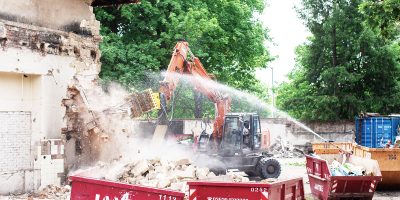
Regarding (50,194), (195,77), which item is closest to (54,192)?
(50,194)

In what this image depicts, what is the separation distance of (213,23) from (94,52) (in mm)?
11167

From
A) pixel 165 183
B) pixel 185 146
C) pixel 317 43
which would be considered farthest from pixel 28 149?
pixel 317 43

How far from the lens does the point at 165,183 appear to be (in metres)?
11.3

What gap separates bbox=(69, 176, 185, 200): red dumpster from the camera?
8344mm

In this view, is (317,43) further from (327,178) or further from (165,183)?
(165,183)

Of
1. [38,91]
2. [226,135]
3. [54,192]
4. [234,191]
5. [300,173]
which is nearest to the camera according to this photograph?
[234,191]

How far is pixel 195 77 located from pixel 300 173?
262 inches

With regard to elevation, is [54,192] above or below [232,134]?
below

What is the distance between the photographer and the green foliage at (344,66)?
1221 inches

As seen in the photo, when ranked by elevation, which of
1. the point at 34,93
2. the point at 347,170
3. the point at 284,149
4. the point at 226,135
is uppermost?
the point at 34,93

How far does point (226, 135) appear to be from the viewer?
1831cm

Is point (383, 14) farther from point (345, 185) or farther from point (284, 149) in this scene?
point (284, 149)

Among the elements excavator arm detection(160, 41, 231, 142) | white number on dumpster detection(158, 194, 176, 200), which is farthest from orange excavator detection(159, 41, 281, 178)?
white number on dumpster detection(158, 194, 176, 200)

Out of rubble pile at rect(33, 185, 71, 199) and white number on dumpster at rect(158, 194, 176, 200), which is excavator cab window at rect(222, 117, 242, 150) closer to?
rubble pile at rect(33, 185, 71, 199)
